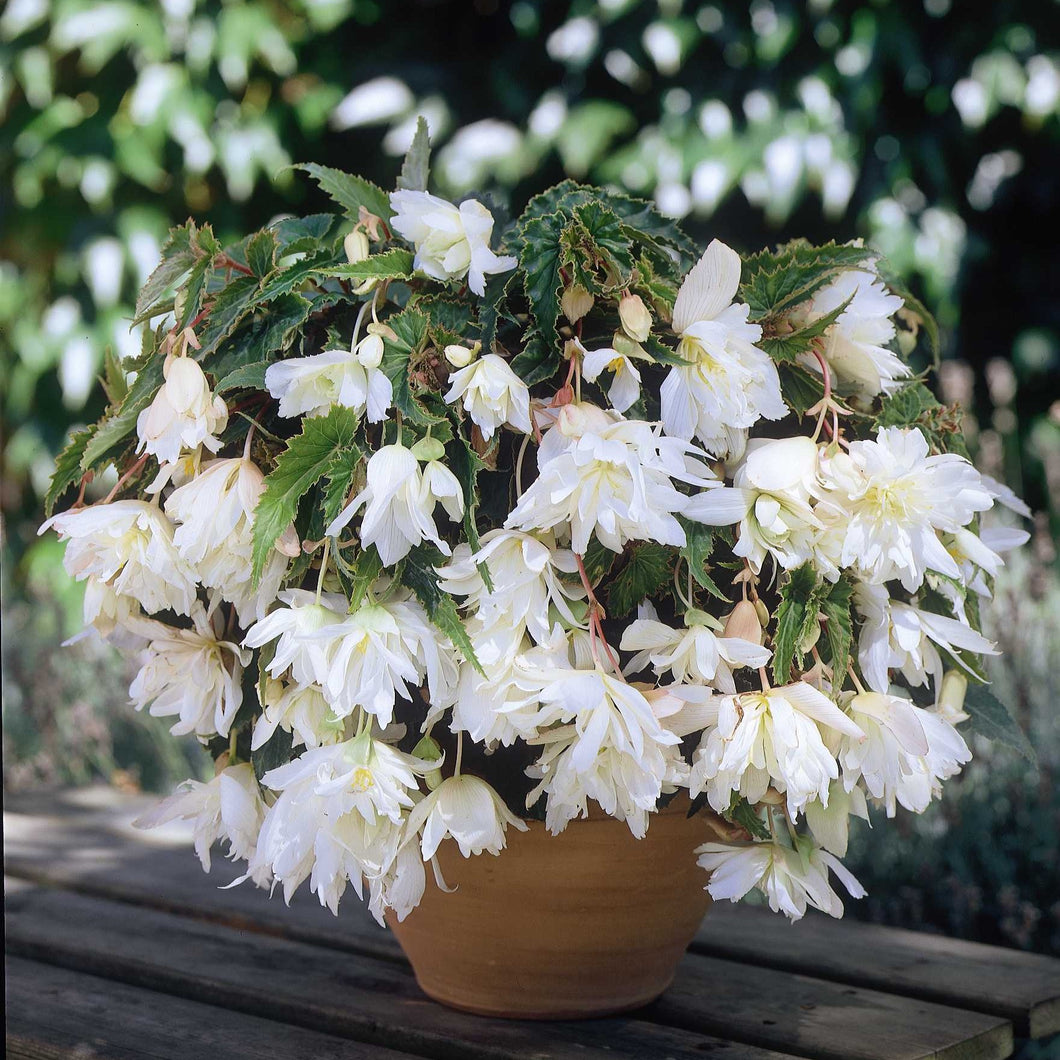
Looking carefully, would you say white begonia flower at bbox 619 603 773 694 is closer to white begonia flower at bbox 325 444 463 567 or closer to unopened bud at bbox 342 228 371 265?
white begonia flower at bbox 325 444 463 567

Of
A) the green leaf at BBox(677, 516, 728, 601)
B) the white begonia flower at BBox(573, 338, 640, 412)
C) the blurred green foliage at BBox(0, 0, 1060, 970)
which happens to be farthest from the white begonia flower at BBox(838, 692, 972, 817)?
the blurred green foliage at BBox(0, 0, 1060, 970)

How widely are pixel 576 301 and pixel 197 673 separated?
0.31 meters

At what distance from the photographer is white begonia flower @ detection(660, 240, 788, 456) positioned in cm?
65

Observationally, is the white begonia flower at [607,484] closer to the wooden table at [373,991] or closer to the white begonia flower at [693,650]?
the white begonia flower at [693,650]

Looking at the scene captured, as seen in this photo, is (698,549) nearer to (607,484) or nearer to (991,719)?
(607,484)

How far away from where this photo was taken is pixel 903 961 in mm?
975

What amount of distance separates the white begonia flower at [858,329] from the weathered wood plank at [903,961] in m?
0.46

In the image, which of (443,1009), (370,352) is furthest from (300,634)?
(443,1009)

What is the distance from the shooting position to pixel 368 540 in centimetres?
62

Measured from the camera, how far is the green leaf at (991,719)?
2.56 ft

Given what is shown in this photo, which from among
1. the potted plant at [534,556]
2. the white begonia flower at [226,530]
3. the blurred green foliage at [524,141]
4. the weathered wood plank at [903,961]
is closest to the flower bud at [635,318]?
the potted plant at [534,556]

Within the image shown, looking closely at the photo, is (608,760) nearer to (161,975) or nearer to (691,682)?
(691,682)

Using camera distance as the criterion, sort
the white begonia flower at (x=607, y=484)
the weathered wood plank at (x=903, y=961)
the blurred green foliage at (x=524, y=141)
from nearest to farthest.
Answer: the white begonia flower at (x=607, y=484) < the weathered wood plank at (x=903, y=961) < the blurred green foliage at (x=524, y=141)

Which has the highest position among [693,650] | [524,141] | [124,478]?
[524,141]
